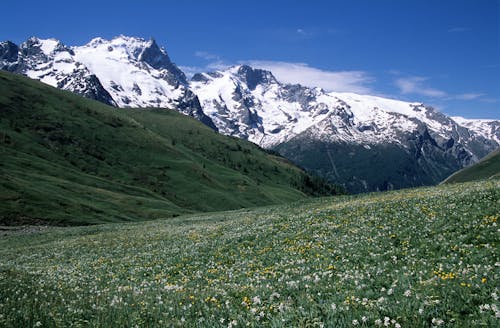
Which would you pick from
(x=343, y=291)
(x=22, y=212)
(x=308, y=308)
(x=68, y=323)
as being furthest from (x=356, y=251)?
(x=22, y=212)

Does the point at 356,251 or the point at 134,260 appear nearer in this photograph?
the point at 356,251

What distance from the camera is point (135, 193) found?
155 metres

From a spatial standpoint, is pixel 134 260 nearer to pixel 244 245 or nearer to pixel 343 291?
pixel 244 245

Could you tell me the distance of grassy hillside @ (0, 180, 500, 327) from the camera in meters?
8.48

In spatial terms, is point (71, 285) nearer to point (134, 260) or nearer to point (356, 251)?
point (134, 260)

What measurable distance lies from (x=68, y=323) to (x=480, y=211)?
17860 millimetres

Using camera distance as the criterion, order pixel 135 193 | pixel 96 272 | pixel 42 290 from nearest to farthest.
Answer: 1. pixel 42 290
2. pixel 96 272
3. pixel 135 193

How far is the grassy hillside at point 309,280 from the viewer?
27.8 feet

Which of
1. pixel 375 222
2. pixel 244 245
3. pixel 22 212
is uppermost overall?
pixel 375 222

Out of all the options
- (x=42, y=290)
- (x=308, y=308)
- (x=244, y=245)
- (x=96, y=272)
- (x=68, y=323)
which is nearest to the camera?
(x=308, y=308)

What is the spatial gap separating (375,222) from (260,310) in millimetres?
14984

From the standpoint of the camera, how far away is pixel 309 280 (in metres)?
12.5

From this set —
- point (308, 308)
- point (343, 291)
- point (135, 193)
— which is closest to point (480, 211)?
point (343, 291)

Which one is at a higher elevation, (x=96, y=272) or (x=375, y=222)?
(x=375, y=222)
